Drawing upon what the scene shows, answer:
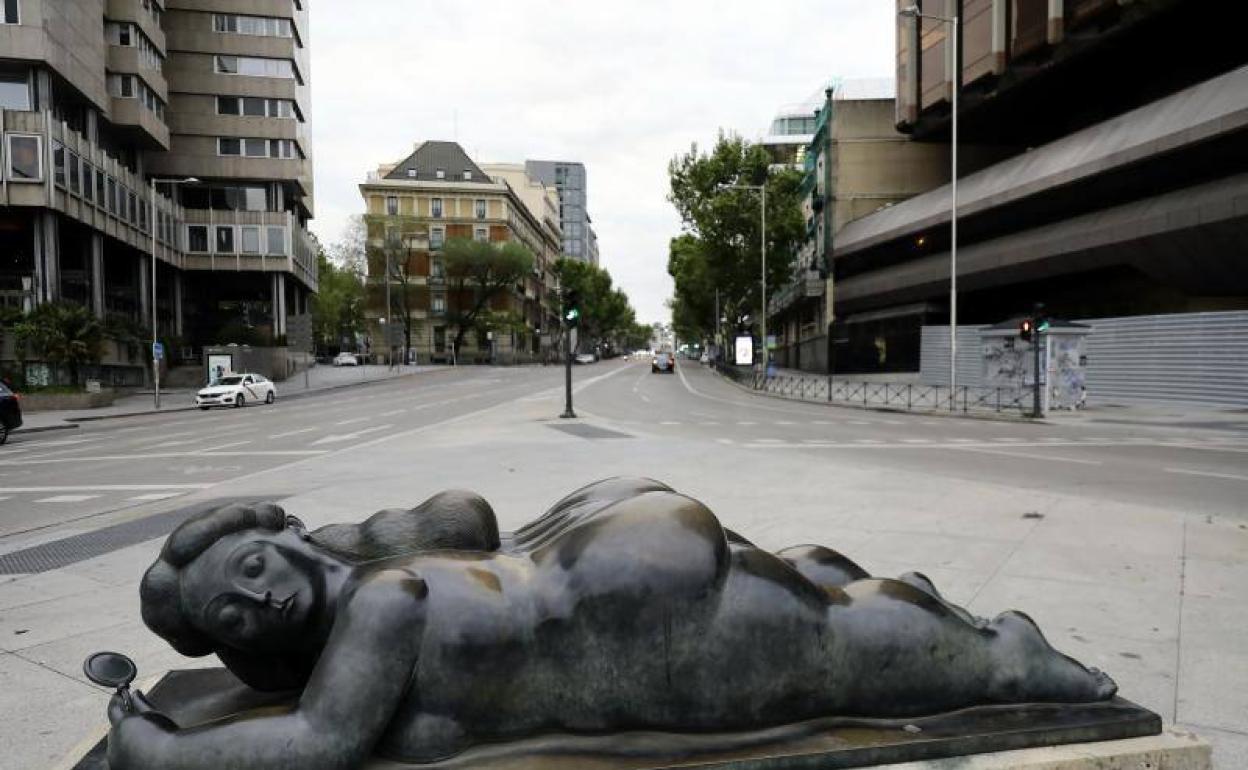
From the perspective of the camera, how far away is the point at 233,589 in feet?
5.88

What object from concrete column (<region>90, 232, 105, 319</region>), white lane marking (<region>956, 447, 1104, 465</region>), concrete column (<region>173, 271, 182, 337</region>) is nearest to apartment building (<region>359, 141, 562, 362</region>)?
concrete column (<region>173, 271, 182, 337</region>)

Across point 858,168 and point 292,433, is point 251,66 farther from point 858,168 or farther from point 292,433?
point 292,433

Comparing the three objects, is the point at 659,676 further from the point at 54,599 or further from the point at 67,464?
the point at 67,464

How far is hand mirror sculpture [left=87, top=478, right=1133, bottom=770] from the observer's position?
5.62 ft

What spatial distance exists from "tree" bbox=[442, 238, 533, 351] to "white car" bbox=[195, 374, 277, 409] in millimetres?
48090

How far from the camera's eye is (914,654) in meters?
2.02

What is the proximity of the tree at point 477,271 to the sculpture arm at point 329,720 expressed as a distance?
8450cm

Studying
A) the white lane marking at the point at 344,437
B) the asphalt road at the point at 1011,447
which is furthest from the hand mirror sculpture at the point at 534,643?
the white lane marking at the point at 344,437

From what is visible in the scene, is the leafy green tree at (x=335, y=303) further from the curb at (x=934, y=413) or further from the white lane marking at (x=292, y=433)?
the white lane marking at (x=292, y=433)

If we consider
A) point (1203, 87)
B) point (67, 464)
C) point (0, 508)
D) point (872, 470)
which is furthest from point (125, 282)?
point (1203, 87)

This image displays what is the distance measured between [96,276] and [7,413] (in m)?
23.6

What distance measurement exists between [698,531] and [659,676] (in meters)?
0.35

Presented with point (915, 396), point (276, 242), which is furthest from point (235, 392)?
point (915, 396)

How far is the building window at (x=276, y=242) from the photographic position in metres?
53.6
